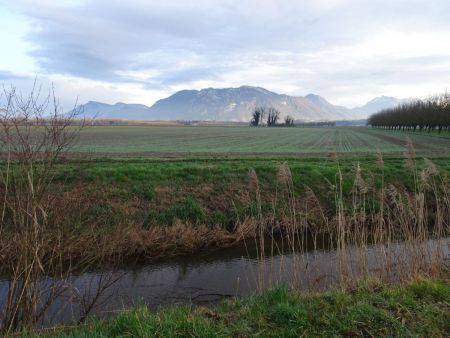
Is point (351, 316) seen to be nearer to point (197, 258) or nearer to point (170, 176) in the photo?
point (197, 258)

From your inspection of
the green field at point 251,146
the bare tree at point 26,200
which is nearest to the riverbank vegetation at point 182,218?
the bare tree at point 26,200

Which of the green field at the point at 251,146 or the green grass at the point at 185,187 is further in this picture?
the green field at the point at 251,146

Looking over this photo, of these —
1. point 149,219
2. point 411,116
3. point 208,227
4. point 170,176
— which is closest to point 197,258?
point 208,227

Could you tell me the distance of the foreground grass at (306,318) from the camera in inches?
193

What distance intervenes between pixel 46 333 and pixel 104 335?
113 centimetres

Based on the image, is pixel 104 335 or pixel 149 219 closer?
pixel 104 335

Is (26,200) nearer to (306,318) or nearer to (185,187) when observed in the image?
(306,318)

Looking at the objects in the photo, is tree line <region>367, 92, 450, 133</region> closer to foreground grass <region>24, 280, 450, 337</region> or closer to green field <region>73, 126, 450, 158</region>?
green field <region>73, 126, 450, 158</region>

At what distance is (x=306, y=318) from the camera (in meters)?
5.34

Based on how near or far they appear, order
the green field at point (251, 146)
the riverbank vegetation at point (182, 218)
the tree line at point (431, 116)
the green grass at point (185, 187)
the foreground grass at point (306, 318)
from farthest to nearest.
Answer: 1. the tree line at point (431, 116)
2. the green field at point (251, 146)
3. the green grass at point (185, 187)
4. the riverbank vegetation at point (182, 218)
5. the foreground grass at point (306, 318)

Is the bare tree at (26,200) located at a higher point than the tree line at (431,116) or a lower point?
lower

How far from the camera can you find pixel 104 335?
4.76 m

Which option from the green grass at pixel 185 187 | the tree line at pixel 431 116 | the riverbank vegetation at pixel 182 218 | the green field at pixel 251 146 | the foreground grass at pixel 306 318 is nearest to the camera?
the foreground grass at pixel 306 318

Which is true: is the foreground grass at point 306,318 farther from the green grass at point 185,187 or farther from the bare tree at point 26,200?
the green grass at point 185,187
